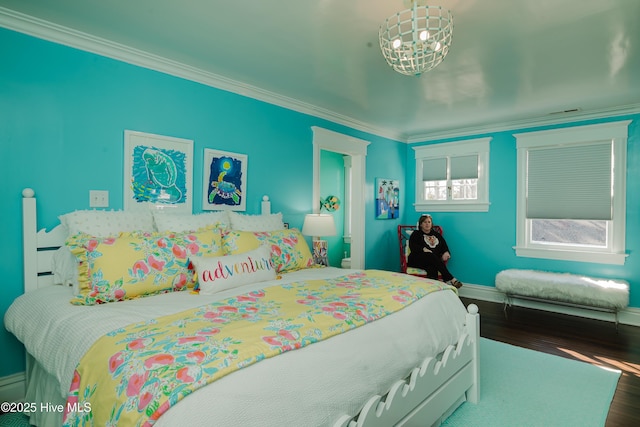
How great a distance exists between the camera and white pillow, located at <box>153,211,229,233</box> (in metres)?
2.55

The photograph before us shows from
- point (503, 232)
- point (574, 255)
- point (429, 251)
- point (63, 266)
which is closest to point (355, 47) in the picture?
point (63, 266)

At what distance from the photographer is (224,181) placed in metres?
3.24

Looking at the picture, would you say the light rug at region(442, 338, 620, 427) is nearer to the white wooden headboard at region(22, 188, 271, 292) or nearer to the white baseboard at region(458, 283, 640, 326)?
the white baseboard at region(458, 283, 640, 326)

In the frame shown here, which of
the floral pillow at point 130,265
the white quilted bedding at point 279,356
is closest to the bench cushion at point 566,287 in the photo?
the white quilted bedding at point 279,356

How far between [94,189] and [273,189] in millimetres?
1643

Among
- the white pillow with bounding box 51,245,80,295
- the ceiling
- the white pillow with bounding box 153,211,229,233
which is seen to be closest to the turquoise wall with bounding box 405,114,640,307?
the ceiling

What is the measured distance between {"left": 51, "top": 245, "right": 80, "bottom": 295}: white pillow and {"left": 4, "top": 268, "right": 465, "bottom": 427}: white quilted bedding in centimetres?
8

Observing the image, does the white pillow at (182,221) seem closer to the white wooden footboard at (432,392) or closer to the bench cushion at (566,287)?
the white wooden footboard at (432,392)

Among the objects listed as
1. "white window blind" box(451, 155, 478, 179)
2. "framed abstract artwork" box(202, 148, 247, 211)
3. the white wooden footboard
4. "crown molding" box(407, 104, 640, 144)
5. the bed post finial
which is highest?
"crown molding" box(407, 104, 640, 144)

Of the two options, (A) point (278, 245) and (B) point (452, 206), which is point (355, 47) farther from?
(B) point (452, 206)

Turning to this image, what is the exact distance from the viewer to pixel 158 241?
2.20 metres

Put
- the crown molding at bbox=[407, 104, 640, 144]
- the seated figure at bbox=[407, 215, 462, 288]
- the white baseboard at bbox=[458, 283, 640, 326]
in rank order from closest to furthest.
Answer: the white baseboard at bbox=[458, 283, 640, 326] → the crown molding at bbox=[407, 104, 640, 144] → the seated figure at bbox=[407, 215, 462, 288]

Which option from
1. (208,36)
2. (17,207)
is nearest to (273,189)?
(208,36)

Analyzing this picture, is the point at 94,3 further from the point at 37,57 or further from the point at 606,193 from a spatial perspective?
the point at 606,193
